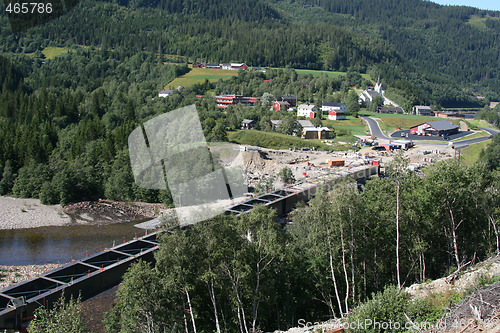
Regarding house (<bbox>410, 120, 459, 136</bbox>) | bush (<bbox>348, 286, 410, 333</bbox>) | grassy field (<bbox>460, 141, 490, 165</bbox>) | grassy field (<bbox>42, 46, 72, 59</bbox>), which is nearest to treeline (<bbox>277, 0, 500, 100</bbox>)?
house (<bbox>410, 120, 459, 136</bbox>)

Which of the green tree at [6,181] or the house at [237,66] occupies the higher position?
the house at [237,66]

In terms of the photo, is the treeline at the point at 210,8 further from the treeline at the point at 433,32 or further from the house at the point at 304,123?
the house at the point at 304,123

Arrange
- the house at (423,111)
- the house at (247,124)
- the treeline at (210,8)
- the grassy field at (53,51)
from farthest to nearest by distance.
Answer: the treeline at (210,8) → the grassy field at (53,51) → the house at (423,111) → the house at (247,124)

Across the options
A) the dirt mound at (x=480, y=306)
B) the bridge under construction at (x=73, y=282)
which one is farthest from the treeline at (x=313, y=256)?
the bridge under construction at (x=73, y=282)

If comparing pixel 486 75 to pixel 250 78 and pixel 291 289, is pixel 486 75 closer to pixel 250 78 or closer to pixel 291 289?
pixel 250 78

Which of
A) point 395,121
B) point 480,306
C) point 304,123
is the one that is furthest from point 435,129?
point 480,306

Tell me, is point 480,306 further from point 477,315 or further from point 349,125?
point 349,125

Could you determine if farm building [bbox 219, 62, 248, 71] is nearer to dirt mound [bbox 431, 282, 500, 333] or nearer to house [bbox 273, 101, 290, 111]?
house [bbox 273, 101, 290, 111]
